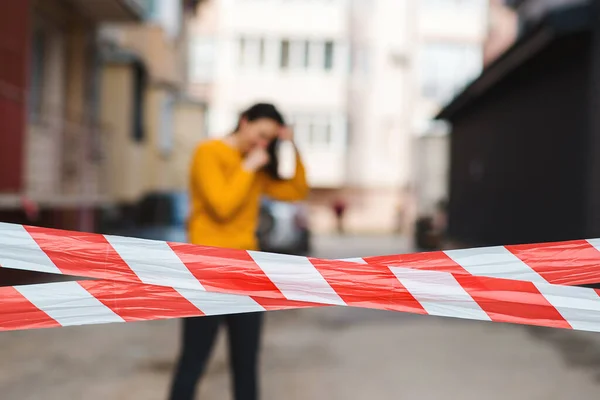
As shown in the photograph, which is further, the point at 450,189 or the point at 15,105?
the point at 450,189

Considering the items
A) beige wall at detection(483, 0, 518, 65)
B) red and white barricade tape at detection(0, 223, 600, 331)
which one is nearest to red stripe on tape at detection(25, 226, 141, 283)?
red and white barricade tape at detection(0, 223, 600, 331)

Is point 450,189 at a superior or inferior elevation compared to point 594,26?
inferior

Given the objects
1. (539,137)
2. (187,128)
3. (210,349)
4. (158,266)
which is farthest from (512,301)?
(187,128)

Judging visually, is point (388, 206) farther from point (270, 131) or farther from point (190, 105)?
point (270, 131)

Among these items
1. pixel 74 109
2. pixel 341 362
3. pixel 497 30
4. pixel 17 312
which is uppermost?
pixel 497 30

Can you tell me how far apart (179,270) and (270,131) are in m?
1.08

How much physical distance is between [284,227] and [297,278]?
15052mm

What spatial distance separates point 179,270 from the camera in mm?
2807

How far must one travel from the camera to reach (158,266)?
2.80 meters

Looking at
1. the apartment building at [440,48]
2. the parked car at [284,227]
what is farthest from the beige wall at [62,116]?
the apartment building at [440,48]

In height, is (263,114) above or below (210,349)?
above

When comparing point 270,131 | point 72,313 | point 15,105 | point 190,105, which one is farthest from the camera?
point 190,105

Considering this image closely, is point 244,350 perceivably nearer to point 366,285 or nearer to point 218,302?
point 218,302

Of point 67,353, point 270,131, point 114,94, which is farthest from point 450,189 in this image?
point 270,131
